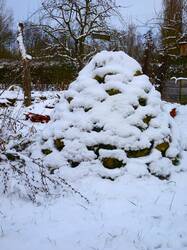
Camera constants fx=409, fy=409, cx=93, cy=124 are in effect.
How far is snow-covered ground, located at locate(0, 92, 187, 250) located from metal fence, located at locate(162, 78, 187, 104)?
1040 centimetres

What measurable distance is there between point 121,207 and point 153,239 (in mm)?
810

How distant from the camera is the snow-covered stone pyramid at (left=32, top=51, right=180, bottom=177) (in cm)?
557

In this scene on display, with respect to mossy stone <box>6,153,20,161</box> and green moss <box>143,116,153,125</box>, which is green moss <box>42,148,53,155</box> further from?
green moss <box>143,116,153,125</box>

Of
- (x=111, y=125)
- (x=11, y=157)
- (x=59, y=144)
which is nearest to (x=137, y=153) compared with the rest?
(x=111, y=125)

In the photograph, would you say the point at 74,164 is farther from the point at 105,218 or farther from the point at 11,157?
the point at 105,218

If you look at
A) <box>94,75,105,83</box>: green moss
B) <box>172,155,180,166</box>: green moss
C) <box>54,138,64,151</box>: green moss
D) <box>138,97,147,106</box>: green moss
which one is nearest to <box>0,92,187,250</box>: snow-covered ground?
<box>172,155,180,166</box>: green moss

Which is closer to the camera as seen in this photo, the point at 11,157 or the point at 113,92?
the point at 11,157

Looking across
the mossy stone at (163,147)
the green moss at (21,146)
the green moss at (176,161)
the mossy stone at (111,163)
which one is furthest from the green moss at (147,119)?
the green moss at (21,146)

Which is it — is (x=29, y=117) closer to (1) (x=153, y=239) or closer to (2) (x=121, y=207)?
(2) (x=121, y=207)

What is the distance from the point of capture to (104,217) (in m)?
4.41

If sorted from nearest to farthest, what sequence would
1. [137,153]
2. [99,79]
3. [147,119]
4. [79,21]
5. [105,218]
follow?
[105,218] → [137,153] → [147,119] → [99,79] → [79,21]

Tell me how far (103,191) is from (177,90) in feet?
37.8

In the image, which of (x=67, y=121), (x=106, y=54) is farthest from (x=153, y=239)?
(x=106, y=54)

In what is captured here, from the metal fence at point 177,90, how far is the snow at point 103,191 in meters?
8.91
